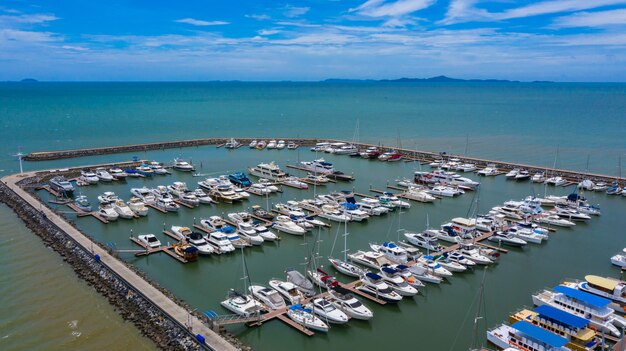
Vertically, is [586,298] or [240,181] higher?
[586,298]

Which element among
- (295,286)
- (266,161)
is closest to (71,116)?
(266,161)

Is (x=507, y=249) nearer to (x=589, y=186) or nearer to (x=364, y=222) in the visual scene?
(x=364, y=222)

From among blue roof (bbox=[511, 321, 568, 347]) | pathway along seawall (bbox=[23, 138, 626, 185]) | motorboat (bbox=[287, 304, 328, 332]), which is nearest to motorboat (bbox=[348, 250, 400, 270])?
motorboat (bbox=[287, 304, 328, 332])

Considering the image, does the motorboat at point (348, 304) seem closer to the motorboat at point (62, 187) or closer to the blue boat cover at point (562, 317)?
the blue boat cover at point (562, 317)

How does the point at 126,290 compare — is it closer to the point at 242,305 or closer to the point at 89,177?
the point at 242,305

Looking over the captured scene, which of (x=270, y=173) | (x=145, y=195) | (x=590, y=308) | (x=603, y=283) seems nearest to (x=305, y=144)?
(x=270, y=173)

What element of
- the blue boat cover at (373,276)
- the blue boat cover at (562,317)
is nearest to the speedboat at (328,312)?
the blue boat cover at (373,276)
